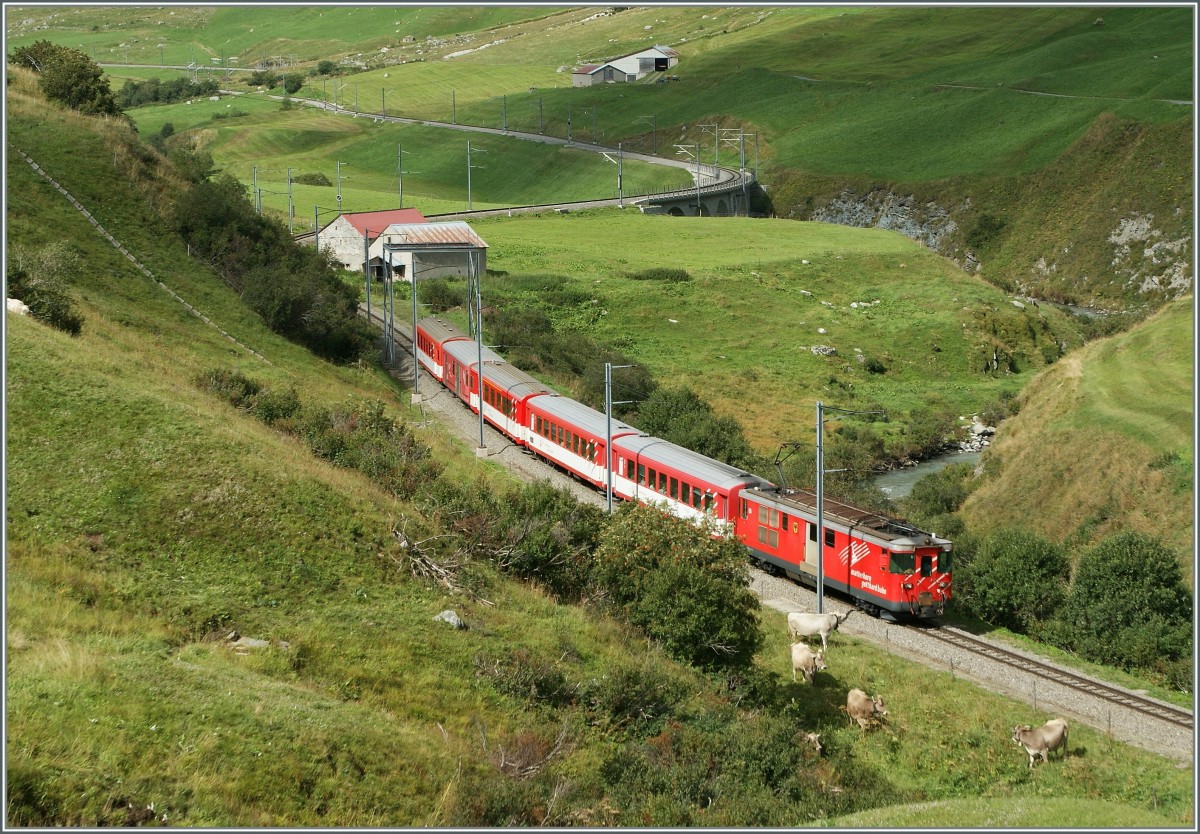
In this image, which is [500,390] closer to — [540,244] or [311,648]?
[311,648]

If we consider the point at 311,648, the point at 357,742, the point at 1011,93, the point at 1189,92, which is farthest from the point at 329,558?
the point at 1011,93

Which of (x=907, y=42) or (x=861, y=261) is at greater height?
(x=907, y=42)

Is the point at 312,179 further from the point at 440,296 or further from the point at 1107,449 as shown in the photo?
the point at 1107,449

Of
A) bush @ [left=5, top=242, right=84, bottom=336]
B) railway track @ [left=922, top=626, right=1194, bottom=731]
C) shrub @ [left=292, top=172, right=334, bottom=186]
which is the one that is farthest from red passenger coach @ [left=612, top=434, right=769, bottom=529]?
shrub @ [left=292, top=172, right=334, bottom=186]

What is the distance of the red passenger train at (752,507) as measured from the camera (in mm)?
34469

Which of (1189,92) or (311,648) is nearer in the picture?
(311,648)

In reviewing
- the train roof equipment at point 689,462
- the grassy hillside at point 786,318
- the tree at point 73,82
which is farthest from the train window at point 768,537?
the tree at point 73,82

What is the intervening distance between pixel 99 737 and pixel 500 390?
3805 centimetres

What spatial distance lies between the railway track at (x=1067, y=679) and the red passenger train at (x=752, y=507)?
104cm

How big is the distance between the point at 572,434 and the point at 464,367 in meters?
13.9

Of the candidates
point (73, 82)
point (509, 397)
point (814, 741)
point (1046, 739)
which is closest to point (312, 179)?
point (73, 82)

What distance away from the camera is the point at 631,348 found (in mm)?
81562

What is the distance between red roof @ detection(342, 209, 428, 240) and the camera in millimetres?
93812

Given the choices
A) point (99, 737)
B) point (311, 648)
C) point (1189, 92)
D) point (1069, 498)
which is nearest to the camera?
point (99, 737)
